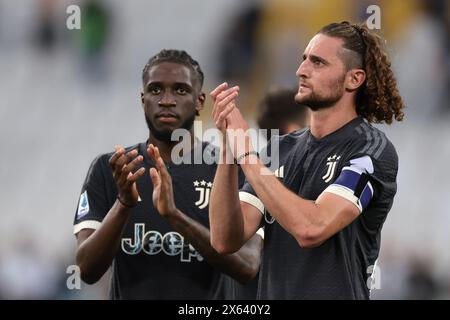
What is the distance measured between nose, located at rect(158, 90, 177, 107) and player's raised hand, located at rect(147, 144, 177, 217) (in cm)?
48

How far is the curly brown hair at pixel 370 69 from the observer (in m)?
3.49

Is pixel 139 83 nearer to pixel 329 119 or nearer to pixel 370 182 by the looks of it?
pixel 329 119

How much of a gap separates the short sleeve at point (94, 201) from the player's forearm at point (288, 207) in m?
1.22

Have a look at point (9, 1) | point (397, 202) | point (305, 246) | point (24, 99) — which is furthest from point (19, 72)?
point (305, 246)

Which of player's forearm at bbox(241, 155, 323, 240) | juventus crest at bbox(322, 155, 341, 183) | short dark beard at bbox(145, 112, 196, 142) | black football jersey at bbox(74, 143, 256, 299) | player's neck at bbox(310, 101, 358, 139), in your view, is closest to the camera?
player's forearm at bbox(241, 155, 323, 240)

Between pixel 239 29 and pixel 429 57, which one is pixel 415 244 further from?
pixel 239 29

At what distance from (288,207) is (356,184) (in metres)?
0.28

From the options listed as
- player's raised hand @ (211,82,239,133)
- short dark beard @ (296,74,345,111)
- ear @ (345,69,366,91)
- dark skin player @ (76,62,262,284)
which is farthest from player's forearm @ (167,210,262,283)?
ear @ (345,69,366,91)

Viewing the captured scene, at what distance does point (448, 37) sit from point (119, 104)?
3.69 metres

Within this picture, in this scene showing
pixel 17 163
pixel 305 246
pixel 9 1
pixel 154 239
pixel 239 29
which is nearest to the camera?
pixel 305 246

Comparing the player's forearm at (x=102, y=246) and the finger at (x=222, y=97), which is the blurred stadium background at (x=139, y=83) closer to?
the player's forearm at (x=102, y=246)

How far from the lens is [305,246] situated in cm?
311

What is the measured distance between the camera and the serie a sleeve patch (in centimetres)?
316

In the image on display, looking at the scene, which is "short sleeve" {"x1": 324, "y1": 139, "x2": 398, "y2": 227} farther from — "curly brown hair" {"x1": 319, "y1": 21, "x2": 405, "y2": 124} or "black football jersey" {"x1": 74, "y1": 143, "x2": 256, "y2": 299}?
"black football jersey" {"x1": 74, "y1": 143, "x2": 256, "y2": 299}
